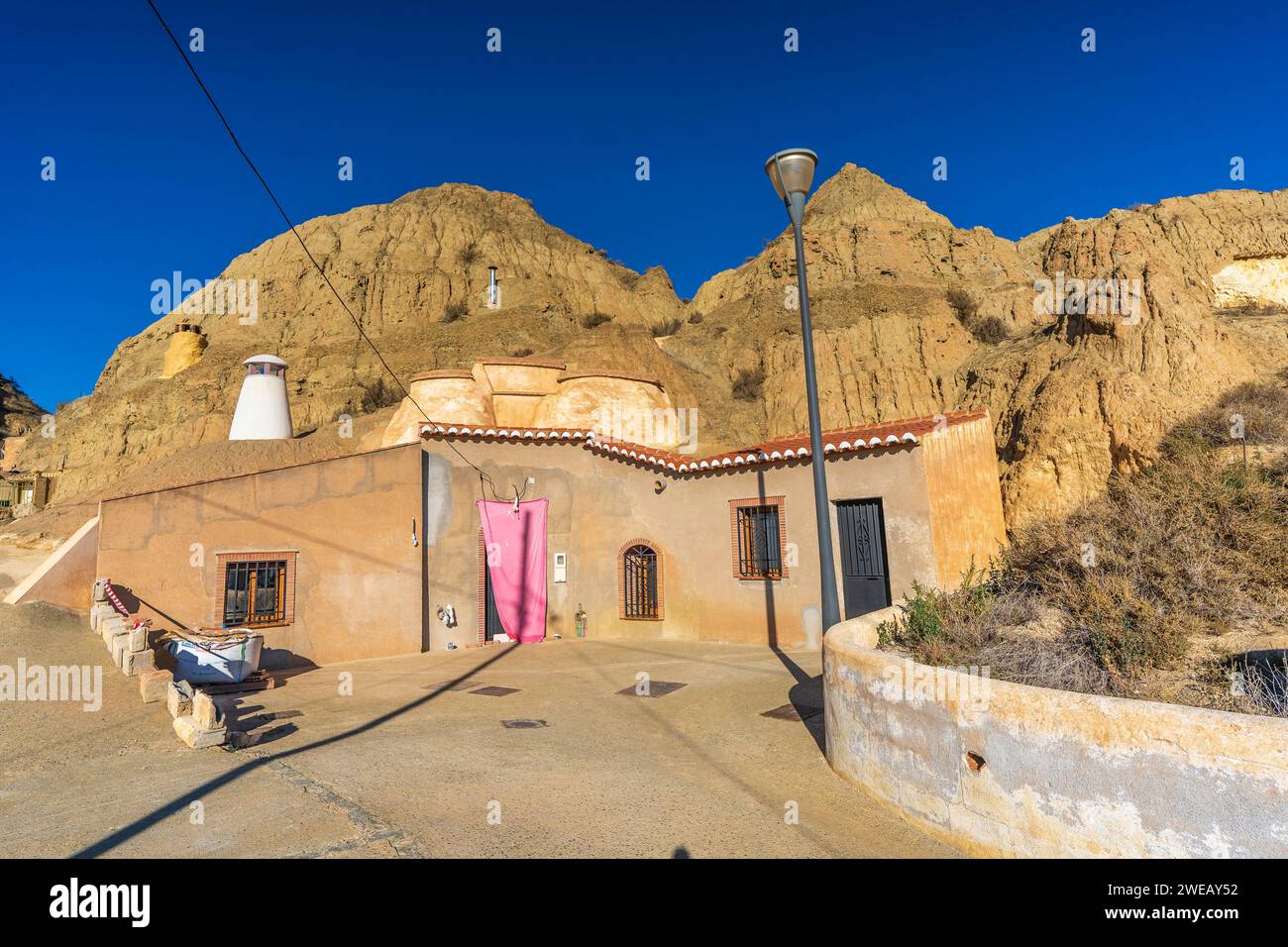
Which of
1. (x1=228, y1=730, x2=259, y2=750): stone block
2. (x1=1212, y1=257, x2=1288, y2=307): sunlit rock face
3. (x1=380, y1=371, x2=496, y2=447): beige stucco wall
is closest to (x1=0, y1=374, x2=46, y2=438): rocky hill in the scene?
(x1=380, y1=371, x2=496, y2=447): beige stucco wall

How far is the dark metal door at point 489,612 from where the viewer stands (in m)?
15.3

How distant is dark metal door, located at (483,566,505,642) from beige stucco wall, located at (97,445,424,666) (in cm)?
154

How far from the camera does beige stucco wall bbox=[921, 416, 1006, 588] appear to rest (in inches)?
471

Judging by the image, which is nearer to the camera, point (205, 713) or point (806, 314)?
point (205, 713)

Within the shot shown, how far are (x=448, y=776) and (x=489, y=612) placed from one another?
9.62 m

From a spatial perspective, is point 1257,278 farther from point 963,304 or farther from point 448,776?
point 448,776

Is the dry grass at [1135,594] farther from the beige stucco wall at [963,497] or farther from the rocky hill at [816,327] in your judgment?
the rocky hill at [816,327]

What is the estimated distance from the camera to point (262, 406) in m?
31.8

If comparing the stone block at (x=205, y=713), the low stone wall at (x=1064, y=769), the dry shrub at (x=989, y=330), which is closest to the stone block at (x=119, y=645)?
the stone block at (x=205, y=713)

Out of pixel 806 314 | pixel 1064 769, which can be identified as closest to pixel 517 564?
pixel 806 314

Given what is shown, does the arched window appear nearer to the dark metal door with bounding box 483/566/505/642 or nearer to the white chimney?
the dark metal door with bounding box 483/566/505/642

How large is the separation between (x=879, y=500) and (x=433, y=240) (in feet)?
190
